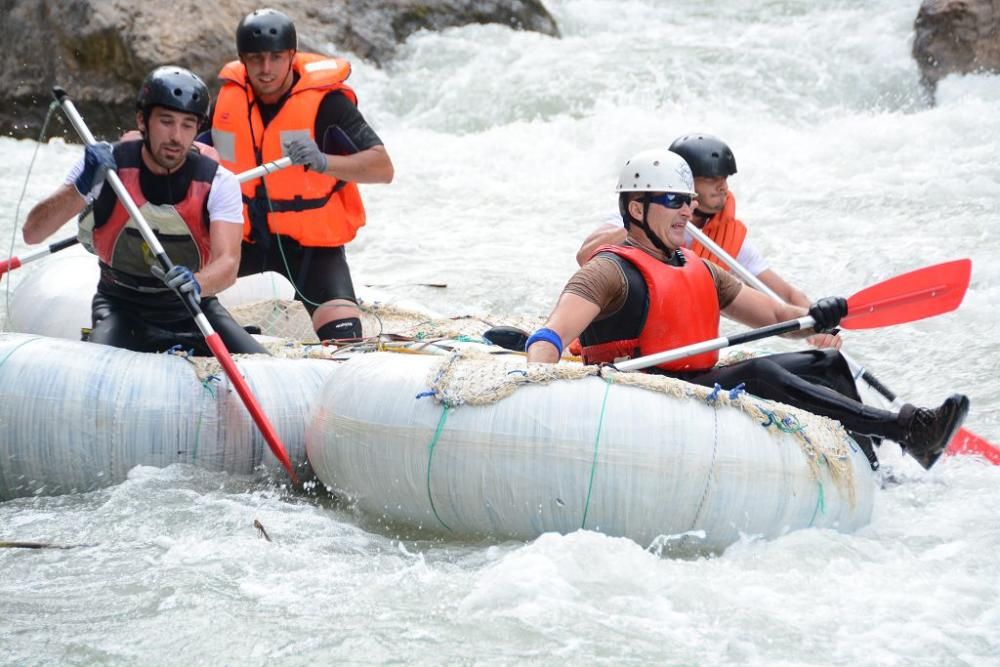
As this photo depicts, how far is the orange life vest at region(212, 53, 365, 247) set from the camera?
561 centimetres

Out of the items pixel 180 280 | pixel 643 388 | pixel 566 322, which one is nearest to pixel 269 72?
pixel 180 280

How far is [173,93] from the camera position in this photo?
459 cm

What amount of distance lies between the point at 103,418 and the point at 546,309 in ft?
12.2

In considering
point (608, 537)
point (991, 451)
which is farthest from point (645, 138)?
point (608, 537)

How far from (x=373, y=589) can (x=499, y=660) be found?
1.80 ft

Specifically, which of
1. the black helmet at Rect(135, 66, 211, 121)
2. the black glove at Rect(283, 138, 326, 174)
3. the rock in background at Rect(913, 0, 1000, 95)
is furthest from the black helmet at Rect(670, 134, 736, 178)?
the rock in background at Rect(913, 0, 1000, 95)

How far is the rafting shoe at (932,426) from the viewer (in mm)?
4023

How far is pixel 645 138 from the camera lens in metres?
11.3

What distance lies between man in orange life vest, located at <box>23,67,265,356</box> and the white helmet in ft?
4.48

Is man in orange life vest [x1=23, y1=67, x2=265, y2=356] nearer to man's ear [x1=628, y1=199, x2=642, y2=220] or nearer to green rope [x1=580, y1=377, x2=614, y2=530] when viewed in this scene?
man's ear [x1=628, y1=199, x2=642, y2=220]

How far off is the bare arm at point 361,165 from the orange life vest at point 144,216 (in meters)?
0.82

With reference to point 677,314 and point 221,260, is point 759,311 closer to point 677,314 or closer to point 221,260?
point 677,314

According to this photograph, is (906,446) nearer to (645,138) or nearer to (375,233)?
(375,233)

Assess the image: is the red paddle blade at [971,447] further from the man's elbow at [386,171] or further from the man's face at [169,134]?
the man's face at [169,134]
